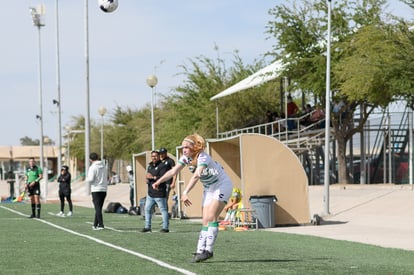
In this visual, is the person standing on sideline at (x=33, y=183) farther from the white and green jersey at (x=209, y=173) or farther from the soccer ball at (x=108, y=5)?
the white and green jersey at (x=209, y=173)

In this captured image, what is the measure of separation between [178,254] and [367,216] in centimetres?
1420

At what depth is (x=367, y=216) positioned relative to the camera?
28.1 meters

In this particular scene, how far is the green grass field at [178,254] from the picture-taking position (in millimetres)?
12633

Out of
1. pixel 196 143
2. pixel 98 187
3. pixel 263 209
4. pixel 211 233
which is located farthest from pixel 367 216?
pixel 211 233

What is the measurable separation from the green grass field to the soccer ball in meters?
13.3

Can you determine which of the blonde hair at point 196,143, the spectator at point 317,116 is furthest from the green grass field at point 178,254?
the spectator at point 317,116

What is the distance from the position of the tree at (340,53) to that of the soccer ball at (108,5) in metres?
9.17

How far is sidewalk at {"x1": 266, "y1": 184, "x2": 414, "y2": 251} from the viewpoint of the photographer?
2078cm

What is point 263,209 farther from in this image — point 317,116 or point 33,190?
point 317,116

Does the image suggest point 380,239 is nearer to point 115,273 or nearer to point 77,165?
point 115,273

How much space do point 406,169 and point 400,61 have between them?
274 inches

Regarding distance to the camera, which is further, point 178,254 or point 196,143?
point 178,254

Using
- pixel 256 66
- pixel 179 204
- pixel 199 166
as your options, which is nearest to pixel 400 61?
pixel 179 204

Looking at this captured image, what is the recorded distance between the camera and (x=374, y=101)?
Answer: 37156 millimetres
